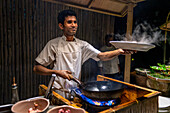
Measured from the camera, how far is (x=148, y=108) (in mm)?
1267

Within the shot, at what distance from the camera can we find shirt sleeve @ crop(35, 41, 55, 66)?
1.47m

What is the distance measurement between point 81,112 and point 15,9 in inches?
63.3

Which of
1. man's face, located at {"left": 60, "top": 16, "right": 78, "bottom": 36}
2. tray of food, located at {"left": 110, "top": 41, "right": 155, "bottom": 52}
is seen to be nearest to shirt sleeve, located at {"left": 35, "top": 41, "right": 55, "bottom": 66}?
man's face, located at {"left": 60, "top": 16, "right": 78, "bottom": 36}

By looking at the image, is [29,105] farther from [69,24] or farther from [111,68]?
[111,68]

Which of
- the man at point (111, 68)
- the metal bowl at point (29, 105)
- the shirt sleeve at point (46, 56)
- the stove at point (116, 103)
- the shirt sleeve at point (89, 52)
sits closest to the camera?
the metal bowl at point (29, 105)

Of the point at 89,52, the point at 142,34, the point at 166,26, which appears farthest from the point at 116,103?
the point at 166,26

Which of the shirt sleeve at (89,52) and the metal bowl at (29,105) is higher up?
the shirt sleeve at (89,52)

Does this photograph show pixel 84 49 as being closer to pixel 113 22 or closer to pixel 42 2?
pixel 113 22

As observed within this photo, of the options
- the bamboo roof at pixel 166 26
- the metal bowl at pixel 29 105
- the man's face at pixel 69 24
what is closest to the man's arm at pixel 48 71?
the metal bowl at pixel 29 105

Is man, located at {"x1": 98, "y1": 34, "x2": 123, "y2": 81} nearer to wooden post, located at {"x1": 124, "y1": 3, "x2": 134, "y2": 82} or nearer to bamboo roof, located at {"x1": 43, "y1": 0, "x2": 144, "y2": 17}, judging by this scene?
wooden post, located at {"x1": 124, "y1": 3, "x2": 134, "y2": 82}

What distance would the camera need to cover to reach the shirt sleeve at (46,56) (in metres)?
1.47

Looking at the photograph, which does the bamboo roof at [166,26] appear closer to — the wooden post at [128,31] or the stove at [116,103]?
the wooden post at [128,31]

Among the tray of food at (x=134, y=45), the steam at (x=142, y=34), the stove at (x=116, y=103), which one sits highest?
the steam at (x=142, y=34)

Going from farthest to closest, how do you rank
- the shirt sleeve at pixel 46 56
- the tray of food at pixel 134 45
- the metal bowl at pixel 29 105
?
1. the shirt sleeve at pixel 46 56
2. the tray of food at pixel 134 45
3. the metal bowl at pixel 29 105
